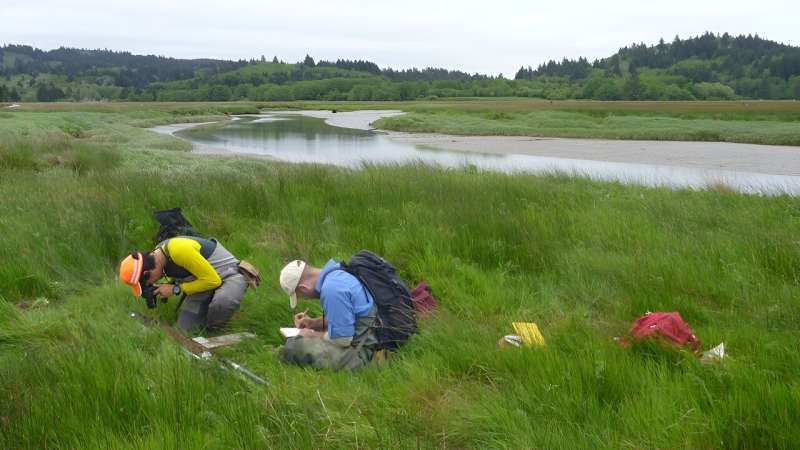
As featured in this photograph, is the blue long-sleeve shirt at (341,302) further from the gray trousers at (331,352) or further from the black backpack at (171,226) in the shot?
the black backpack at (171,226)

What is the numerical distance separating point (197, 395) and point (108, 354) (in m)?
0.88

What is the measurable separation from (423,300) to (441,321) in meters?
0.69

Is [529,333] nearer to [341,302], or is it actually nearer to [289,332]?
[341,302]

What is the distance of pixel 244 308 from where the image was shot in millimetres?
5789

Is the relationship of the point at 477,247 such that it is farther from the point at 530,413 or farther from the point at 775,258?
the point at 530,413

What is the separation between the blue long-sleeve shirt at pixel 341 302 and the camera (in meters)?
4.61

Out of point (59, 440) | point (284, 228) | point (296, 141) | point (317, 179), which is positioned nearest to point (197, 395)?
point (59, 440)

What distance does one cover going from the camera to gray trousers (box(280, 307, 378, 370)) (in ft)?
14.5

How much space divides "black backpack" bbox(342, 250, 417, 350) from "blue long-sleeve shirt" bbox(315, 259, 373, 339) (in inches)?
5.0

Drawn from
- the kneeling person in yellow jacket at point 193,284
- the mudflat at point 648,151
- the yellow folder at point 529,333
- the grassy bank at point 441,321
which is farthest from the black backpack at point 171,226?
the mudflat at point 648,151

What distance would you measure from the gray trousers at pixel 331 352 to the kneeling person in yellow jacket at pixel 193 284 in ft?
3.57

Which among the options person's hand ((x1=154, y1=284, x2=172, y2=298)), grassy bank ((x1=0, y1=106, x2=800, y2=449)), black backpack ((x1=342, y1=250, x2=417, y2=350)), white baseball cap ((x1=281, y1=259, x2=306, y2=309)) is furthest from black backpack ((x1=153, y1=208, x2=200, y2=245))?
black backpack ((x1=342, y1=250, x2=417, y2=350))

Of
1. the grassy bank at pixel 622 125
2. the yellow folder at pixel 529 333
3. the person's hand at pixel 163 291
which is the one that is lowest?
the person's hand at pixel 163 291

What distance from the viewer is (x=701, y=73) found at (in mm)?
156750
